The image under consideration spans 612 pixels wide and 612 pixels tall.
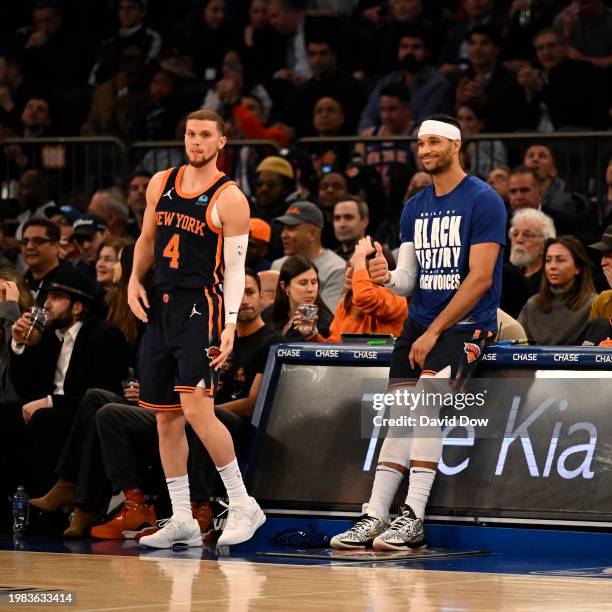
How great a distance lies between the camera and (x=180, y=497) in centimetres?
886

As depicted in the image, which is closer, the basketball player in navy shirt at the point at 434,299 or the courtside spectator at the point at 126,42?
the basketball player in navy shirt at the point at 434,299

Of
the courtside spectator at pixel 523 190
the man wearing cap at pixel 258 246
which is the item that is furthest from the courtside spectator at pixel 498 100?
the man wearing cap at pixel 258 246

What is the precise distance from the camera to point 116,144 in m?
16.2

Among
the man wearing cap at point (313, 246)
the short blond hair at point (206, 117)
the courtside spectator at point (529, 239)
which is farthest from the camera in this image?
the man wearing cap at point (313, 246)

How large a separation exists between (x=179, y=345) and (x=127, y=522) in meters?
1.30

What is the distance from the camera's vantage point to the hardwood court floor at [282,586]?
20.6 ft

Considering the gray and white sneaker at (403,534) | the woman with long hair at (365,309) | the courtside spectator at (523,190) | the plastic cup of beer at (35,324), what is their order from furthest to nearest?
the courtside spectator at (523,190) < the plastic cup of beer at (35,324) < the woman with long hair at (365,309) < the gray and white sneaker at (403,534)

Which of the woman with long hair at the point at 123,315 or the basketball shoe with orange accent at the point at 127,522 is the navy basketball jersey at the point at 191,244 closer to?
the basketball shoe with orange accent at the point at 127,522

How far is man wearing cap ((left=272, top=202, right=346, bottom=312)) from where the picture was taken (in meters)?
12.0

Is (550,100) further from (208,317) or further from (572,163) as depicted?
(208,317)

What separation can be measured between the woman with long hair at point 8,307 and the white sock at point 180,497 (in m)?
2.37

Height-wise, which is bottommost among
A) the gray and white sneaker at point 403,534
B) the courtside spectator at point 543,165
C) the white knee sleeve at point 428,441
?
the gray and white sneaker at point 403,534

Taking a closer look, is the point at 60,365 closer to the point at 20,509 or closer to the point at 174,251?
the point at 20,509

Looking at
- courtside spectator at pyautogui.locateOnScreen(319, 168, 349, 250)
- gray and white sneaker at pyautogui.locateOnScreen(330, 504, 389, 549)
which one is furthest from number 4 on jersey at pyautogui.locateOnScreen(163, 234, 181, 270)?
courtside spectator at pyautogui.locateOnScreen(319, 168, 349, 250)
